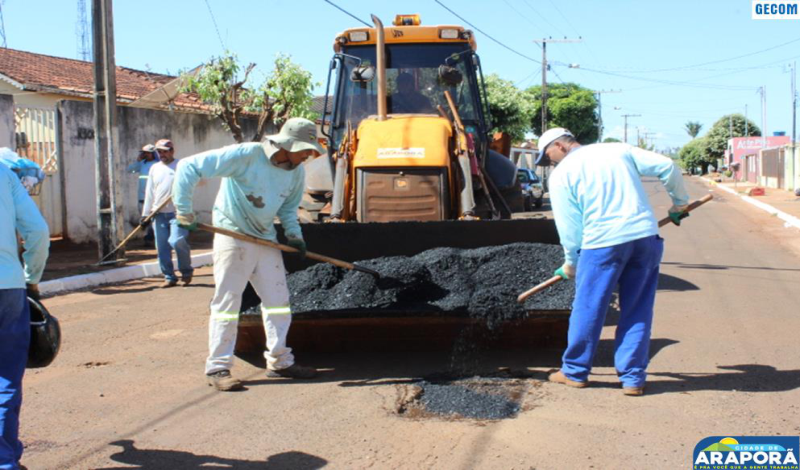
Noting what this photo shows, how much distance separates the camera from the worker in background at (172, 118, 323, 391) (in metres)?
5.30

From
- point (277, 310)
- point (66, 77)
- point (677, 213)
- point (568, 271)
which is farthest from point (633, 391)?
point (66, 77)

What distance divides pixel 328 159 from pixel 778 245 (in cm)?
929

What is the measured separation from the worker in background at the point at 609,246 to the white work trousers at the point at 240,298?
1906 mm

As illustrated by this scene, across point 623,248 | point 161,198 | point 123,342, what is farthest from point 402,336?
point 161,198

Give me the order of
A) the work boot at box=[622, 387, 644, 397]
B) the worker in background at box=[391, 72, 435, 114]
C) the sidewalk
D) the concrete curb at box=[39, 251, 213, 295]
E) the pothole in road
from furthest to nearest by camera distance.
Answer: the sidewalk
the concrete curb at box=[39, 251, 213, 295]
the worker in background at box=[391, 72, 435, 114]
the work boot at box=[622, 387, 644, 397]
the pothole in road

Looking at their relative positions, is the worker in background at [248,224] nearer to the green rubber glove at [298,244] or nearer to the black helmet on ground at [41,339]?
the green rubber glove at [298,244]

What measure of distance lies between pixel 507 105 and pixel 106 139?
89.4 feet

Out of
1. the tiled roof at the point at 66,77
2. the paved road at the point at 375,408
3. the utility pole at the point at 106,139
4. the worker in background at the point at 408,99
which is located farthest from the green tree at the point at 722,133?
the paved road at the point at 375,408

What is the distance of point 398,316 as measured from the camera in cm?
559

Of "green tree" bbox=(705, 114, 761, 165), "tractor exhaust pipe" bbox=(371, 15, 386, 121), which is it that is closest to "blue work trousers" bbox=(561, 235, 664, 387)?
"tractor exhaust pipe" bbox=(371, 15, 386, 121)

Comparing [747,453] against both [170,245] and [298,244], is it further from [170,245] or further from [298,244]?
[170,245]

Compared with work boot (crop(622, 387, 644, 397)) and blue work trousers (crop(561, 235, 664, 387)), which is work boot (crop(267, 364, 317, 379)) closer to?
blue work trousers (crop(561, 235, 664, 387))

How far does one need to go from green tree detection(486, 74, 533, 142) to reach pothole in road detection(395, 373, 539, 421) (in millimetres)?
30787

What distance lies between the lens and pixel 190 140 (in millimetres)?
17688
